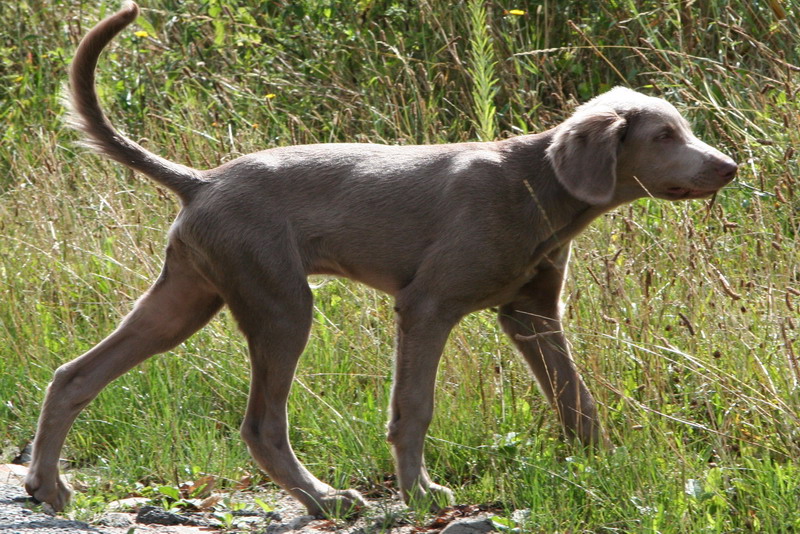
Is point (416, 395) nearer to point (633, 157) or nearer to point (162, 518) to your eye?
point (162, 518)

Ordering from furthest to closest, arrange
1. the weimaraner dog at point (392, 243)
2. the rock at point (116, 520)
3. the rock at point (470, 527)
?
the weimaraner dog at point (392, 243)
the rock at point (116, 520)
the rock at point (470, 527)

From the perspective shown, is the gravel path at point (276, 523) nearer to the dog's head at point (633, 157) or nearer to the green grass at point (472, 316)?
the green grass at point (472, 316)

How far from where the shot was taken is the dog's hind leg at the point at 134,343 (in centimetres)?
420

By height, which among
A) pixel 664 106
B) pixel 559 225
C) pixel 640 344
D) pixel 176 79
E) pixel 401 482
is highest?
pixel 176 79

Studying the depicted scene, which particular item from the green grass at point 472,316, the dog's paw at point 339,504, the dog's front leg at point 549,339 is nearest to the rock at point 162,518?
the green grass at point 472,316

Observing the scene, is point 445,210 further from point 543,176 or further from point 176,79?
point 176,79

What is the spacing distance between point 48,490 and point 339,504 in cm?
105

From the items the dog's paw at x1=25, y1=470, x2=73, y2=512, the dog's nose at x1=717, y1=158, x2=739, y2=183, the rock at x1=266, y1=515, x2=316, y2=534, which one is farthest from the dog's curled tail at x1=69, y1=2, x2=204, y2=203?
the dog's nose at x1=717, y1=158, x2=739, y2=183

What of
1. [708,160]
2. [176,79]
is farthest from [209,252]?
[176,79]

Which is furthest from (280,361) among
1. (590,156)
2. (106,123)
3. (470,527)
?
(590,156)

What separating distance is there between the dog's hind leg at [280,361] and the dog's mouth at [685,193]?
139 centimetres

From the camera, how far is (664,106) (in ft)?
14.2

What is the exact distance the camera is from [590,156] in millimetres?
4137

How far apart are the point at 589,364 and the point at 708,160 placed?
905 millimetres
